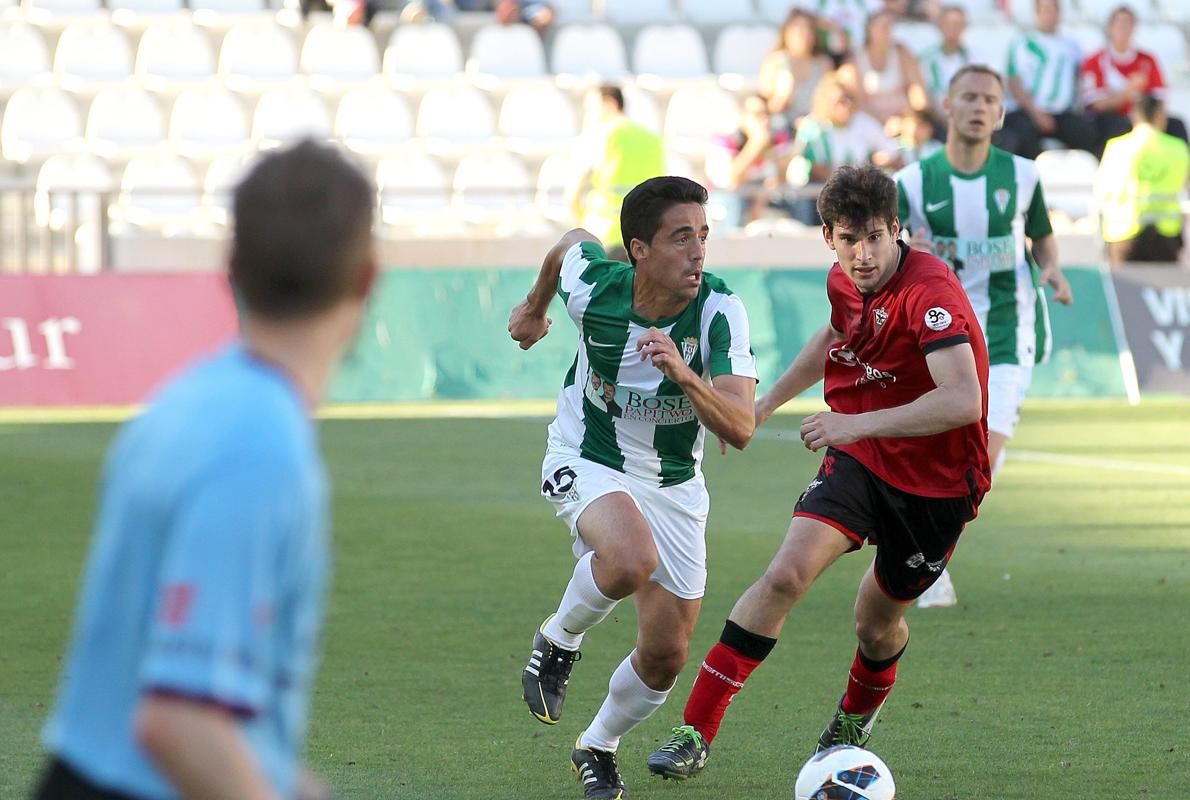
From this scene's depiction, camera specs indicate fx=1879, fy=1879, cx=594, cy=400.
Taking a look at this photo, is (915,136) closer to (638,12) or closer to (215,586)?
(638,12)

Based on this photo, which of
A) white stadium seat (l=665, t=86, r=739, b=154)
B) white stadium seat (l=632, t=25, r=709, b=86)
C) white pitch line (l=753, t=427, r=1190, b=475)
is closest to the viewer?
white pitch line (l=753, t=427, r=1190, b=475)

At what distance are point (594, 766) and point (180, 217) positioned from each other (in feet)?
48.0

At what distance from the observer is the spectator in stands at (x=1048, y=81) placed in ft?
67.5

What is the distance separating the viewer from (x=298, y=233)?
6.82ft

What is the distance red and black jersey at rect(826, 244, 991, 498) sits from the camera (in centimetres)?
547

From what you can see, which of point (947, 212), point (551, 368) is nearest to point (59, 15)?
point (551, 368)

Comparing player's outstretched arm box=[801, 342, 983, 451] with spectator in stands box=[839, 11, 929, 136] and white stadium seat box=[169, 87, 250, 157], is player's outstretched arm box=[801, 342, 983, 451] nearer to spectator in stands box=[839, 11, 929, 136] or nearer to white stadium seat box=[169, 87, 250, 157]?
spectator in stands box=[839, 11, 929, 136]

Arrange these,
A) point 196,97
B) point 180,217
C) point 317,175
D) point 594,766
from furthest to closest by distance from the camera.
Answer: point 196,97
point 180,217
point 594,766
point 317,175

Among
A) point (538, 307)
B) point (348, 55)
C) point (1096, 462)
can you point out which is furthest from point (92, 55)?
point (538, 307)

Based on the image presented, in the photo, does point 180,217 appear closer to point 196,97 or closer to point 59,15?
point 196,97

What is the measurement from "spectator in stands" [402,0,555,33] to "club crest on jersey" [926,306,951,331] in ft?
54.8

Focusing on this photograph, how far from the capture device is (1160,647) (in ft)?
23.1

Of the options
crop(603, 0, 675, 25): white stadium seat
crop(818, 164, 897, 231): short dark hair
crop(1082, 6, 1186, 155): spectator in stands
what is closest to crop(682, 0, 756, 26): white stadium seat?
crop(603, 0, 675, 25): white stadium seat

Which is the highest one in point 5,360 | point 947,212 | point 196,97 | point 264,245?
point 264,245
